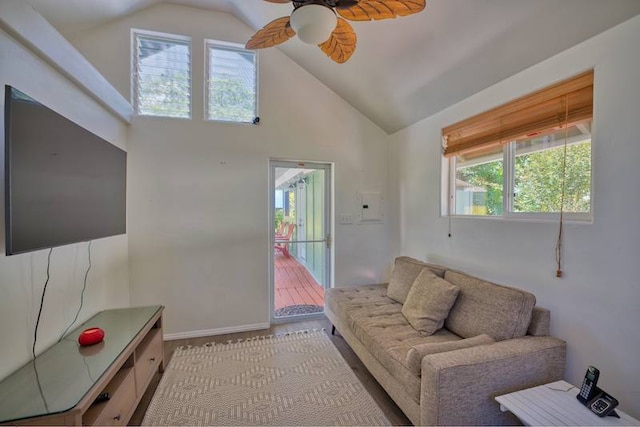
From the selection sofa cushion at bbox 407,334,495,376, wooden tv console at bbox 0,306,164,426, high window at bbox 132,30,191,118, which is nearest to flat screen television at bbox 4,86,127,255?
wooden tv console at bbox 0,306,164,426

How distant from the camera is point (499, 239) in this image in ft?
7.42

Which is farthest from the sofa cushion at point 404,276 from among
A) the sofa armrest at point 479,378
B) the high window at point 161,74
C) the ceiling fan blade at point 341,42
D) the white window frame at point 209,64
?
the high window at point 161,74

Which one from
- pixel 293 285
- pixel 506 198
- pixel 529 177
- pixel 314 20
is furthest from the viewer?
pixel 293 285

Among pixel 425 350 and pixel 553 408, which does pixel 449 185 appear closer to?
pixel 425 350

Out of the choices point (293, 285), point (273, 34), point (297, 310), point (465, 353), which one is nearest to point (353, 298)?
point (297, 310)

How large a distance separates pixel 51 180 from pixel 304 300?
2876 millimetres

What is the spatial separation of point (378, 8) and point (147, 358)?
2715mm

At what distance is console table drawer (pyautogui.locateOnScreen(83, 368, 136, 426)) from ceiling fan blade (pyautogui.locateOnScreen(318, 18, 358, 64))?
7.48 ft

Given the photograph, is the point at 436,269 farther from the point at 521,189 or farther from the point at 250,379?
the point at 250,379

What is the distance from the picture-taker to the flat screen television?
4.21ft

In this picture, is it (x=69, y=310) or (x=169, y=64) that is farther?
(x=169, y=64)

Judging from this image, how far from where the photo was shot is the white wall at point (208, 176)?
2904 millimetres

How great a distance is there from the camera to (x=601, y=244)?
1621 millimetres

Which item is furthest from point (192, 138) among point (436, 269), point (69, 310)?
point (436, 269)
